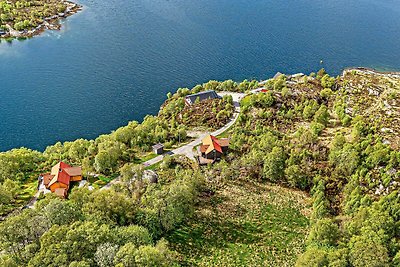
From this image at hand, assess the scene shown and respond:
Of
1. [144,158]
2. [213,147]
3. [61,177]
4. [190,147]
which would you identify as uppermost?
[213,147]

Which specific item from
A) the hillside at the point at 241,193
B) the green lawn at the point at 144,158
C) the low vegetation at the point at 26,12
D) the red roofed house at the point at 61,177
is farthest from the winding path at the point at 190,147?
the low vegetation at the point at 26,12

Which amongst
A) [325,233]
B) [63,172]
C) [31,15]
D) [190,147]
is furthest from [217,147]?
[31,15]

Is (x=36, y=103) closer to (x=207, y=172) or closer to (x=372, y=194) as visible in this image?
(x=207, y=172)

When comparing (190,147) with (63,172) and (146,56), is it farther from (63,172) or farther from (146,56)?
(146,56)

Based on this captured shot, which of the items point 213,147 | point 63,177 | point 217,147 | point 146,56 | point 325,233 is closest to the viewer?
point 325,233

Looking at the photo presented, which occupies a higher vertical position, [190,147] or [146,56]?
[146,56]

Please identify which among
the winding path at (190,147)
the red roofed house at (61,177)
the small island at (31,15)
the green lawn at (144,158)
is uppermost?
the small island at (31,15)

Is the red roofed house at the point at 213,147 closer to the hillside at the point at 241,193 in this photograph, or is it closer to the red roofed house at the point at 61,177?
the hillside at the point at 241,193
